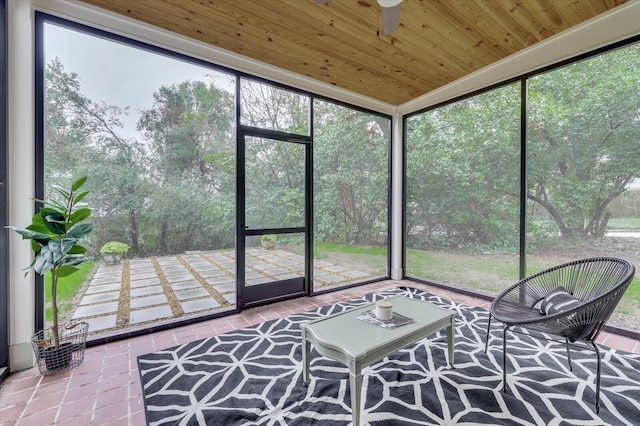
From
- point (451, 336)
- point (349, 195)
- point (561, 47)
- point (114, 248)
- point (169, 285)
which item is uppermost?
point (561, 47)

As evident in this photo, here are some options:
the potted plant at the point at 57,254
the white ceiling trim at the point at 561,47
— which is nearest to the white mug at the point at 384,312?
the potted plant at the point at 57,254

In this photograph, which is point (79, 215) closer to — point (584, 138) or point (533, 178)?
point (533, 178)

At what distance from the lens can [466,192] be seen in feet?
12.6

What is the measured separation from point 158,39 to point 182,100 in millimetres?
559

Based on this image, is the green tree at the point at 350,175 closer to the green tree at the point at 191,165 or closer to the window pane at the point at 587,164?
the green tree at the point at 191,165

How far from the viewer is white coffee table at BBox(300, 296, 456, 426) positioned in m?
1.50

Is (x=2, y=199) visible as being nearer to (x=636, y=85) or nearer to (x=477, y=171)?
(x=477, y=171)

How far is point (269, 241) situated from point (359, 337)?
6.72 ft

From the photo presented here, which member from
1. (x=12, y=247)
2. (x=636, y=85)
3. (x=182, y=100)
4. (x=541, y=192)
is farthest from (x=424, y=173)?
(x=12, y=247)

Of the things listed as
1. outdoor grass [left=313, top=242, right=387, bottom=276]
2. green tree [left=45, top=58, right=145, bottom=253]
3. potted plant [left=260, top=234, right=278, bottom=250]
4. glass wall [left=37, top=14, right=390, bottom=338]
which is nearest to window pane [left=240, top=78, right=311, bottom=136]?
glass wall [left=37, top=14, right=390, bottom=338]

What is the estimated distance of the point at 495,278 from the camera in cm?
361

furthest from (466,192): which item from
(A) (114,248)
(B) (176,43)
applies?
(A) (114,248)

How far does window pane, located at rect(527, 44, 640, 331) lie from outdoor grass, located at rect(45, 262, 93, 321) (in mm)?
4630

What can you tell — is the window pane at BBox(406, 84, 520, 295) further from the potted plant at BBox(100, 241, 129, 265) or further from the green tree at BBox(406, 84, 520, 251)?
the potted plant at BBox(100, 241, 129, 265)
